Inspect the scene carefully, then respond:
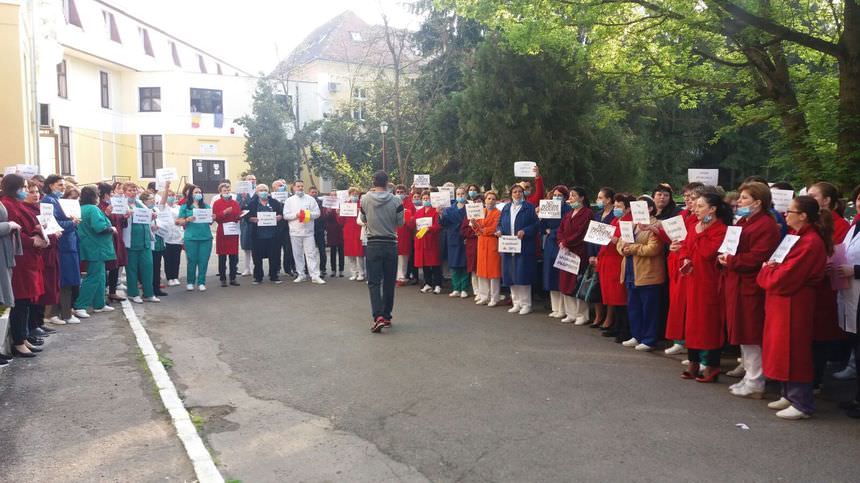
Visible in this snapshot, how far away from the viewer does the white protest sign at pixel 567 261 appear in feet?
35.3

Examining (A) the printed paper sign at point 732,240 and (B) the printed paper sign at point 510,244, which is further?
(B) the printed paper sign at point 510,244

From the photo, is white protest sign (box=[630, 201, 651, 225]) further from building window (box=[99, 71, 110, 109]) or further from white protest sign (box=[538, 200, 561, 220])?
building window (box=[99, 71, 110, 109])

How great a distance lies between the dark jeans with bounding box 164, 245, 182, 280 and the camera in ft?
49.3

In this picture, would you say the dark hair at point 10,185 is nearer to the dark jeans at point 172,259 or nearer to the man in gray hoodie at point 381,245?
the man in gray hoodie at point 381,245

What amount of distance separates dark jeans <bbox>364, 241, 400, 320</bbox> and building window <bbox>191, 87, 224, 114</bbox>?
1510 inches

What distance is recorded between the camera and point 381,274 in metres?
10.4

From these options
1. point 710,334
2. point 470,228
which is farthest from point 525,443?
point 470,228

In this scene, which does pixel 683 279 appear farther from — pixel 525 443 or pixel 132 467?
pixel 132 467

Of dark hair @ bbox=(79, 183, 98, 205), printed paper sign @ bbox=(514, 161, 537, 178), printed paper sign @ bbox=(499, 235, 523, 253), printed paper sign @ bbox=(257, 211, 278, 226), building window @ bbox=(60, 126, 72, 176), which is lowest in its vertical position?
printed paper sign @ bbox=(499, 235, 523, 253)

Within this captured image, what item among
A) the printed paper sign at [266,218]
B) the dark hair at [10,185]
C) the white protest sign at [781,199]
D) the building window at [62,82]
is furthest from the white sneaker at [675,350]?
the building window at [62,82]

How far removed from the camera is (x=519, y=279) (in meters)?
11.8

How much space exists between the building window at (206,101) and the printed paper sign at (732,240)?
42.8 metres

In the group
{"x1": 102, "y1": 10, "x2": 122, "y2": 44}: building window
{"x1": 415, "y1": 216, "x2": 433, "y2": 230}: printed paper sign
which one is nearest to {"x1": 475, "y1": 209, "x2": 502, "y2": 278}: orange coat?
{"x1": 415, "y1": 216, "x2": 433, "y2": 230}: printed paper sign

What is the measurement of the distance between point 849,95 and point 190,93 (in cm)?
4044
